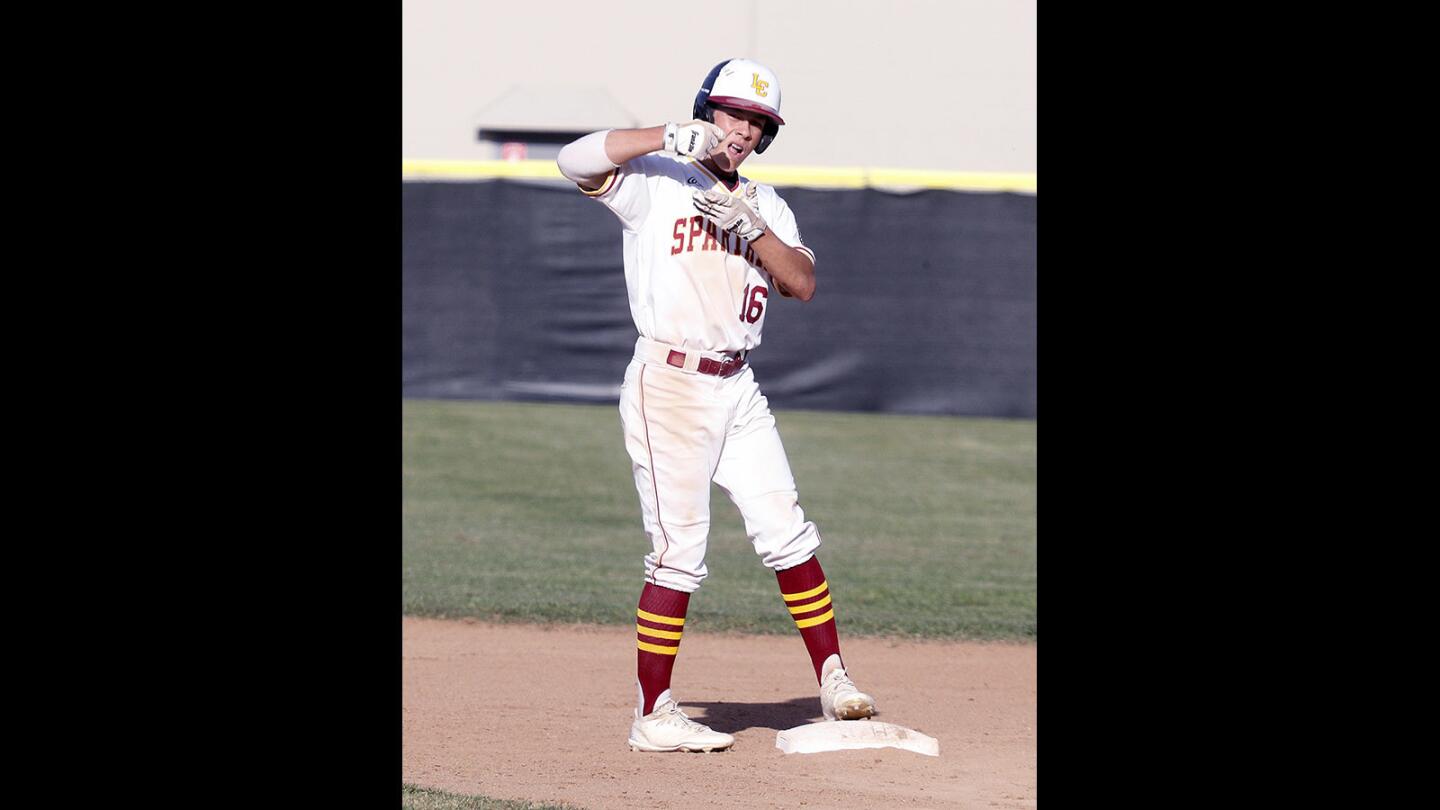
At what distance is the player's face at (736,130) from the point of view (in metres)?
4.50

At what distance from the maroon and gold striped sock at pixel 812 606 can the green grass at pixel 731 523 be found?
2063mm

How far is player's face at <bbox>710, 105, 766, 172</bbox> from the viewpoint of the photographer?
4.50 metres

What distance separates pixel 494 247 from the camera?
1536 cm

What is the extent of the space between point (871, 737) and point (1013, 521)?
5778 millimetres

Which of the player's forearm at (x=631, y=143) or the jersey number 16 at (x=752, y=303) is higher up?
the player's forearm at (x=631, y=143)

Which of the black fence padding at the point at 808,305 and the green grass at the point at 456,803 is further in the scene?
the black fence padding at the point at 808,305

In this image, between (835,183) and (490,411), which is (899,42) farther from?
(490,411)

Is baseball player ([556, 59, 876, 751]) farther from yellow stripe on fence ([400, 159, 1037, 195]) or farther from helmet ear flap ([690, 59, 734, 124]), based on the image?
yellow stripe on fence ([400, 159, 1037, 195])

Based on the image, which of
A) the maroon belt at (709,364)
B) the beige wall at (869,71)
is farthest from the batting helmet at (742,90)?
the beige wall at (869,71)

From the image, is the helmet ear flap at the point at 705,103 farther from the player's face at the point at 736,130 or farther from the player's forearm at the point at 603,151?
the player's forearm at the point at 603,151

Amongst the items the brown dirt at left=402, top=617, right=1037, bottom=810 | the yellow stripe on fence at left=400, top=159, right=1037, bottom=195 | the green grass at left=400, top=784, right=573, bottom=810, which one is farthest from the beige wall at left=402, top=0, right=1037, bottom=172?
the green grass at left=400, top=784, right=573, bottom=810
